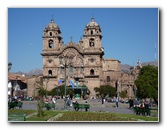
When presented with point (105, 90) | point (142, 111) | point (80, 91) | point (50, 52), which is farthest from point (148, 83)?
point (50, 52)

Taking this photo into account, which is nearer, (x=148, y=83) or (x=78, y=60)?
(x=148, y=83)

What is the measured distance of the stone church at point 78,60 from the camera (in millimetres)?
51169

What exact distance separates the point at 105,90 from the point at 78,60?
6.49 meters

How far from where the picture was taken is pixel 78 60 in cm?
5256

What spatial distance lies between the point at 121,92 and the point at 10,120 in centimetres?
3771

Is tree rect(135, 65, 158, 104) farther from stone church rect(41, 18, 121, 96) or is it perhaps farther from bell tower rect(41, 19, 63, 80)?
bell tower rect(41, 19, 63, 80)

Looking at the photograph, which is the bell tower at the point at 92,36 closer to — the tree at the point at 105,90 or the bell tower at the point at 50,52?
the bell tower at the point at 50,52

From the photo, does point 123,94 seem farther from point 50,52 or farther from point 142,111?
point 142,111

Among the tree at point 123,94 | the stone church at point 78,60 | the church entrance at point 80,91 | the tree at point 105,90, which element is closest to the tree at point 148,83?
the church entrance at point 80,91

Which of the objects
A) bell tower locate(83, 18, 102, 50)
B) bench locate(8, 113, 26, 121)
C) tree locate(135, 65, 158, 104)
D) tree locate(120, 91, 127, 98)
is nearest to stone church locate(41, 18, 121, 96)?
bell tower locate(83, 18, 102, 50)

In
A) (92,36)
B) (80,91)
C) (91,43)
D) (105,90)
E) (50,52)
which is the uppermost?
(92,36)

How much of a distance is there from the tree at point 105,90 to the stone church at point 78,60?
1446mm
